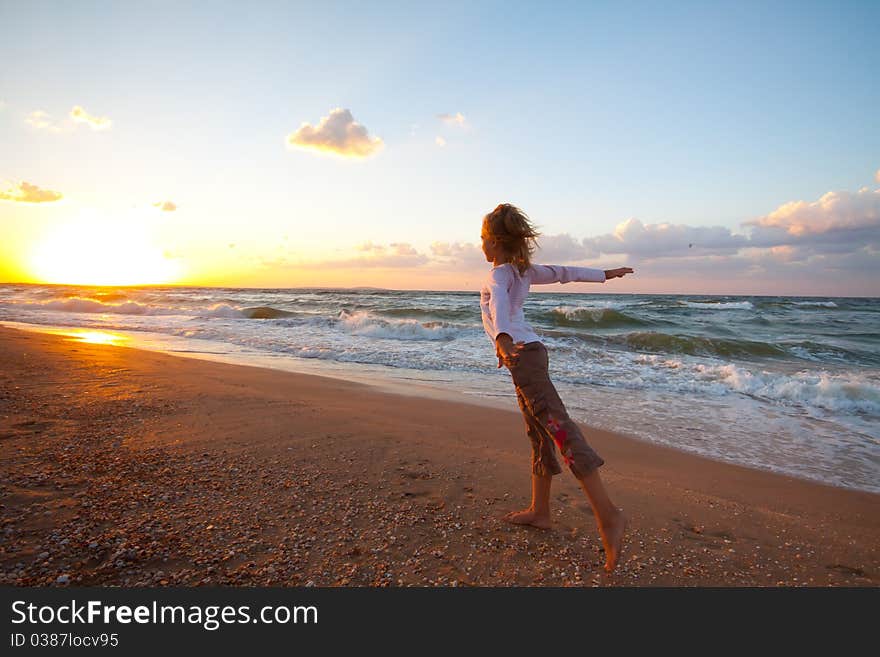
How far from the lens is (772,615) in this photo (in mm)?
2197

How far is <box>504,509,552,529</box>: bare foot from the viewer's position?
2979 millimetres

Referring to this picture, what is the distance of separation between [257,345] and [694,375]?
11830mm

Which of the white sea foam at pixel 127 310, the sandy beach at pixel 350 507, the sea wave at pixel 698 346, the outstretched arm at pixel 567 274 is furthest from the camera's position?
the white sea foam at pixel 127 310

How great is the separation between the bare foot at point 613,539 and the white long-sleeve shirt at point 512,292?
1.13 meters

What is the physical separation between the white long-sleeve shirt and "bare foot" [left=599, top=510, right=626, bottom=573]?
1130mm

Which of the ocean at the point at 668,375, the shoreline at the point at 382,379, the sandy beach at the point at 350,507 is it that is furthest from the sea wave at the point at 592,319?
the sandy beach at the point at 350,507

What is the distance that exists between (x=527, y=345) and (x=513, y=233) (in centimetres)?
66

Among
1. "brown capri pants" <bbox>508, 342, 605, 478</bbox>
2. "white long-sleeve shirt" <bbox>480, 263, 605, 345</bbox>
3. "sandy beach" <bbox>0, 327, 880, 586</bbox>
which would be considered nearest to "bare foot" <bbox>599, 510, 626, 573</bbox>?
"sandy beach" <bbox>0, 327, 880, 586</bbox>

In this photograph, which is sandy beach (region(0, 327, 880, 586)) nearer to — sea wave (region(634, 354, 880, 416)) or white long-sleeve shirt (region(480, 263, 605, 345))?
white long-sleeve shirt (region(480, 263, 605, 345))

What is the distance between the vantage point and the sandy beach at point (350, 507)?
238 cm

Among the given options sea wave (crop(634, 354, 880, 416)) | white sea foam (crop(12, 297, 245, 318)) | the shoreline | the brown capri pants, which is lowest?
sea wave (crop(634, 354, 880, 416))

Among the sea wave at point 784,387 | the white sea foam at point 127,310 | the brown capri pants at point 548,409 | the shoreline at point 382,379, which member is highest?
the white sea foam at point 127,310

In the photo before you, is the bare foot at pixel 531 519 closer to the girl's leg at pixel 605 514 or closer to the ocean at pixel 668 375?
the girl's leg at pixel 605 514

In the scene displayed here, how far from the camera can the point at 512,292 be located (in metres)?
2.60
